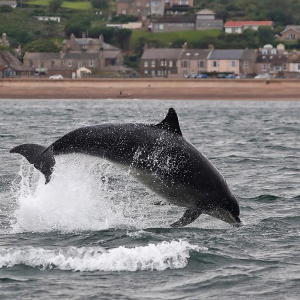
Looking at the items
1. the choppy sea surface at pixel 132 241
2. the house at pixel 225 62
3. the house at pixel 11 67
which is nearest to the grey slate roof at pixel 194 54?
the house at pixel 225 62

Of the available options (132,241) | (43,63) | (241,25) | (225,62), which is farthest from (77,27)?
(132,241)

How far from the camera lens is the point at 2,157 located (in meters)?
29.8

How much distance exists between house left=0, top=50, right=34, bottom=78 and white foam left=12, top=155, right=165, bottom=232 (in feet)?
339

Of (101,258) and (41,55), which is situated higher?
(101,258)

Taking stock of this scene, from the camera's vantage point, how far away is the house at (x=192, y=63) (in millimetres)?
145750

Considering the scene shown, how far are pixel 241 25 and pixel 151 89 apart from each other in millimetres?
89095

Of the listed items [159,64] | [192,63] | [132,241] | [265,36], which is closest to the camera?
[132,241]

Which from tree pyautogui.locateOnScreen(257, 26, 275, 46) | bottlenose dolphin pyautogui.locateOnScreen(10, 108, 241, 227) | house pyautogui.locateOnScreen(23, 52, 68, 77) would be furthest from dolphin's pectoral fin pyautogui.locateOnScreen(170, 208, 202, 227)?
tree pyautogui.locateOnScreen(257, 26, 275, 46)

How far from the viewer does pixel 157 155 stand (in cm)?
1733

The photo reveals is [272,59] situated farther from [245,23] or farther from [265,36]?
[245,23]

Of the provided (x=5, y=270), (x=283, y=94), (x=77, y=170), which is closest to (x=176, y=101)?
(x=283, y=94)

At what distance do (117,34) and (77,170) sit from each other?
151737 mm

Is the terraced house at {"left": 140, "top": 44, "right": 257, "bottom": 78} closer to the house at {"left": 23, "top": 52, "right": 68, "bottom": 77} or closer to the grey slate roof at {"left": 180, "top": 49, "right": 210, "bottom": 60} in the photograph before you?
the grey slate roof at {"left": 180, "top": 49, "right": 210, "bottom": 60}

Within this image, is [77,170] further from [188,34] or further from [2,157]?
[188,34]
